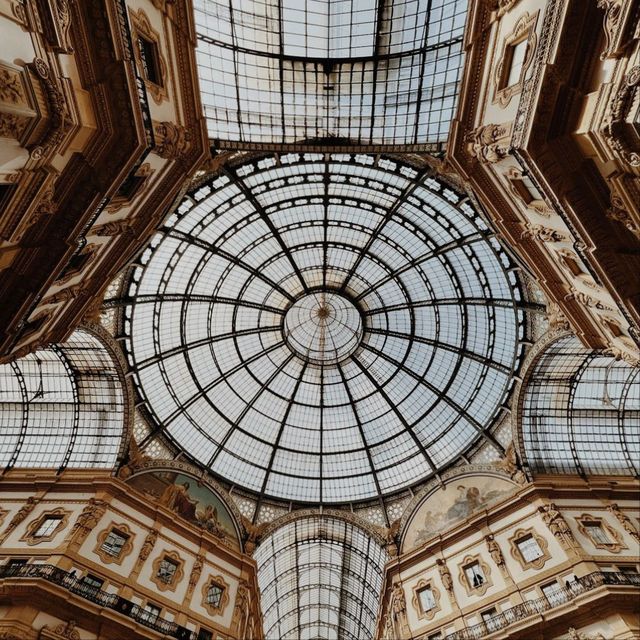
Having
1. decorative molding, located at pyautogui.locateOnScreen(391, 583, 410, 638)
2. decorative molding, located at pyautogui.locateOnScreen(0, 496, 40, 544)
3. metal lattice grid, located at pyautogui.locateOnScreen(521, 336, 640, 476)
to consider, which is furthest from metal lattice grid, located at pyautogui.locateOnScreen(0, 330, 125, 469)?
metal lattice grid, located at pyautogui.locateOnScreen(521, 336, 640, 476)

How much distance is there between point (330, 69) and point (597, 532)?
25701 mm

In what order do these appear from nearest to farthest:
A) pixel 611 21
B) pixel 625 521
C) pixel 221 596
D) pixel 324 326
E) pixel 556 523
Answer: pixel 611 21 < pixel 556 523 < pixel 625 521 < pixel 221 596 < pixel 324 326

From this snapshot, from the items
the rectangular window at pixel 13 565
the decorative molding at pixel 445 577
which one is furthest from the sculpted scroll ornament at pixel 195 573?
the decorative molding at pixel 445 577

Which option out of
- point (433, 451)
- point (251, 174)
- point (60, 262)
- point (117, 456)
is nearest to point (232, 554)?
point (117, 456)

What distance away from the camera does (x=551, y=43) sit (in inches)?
432

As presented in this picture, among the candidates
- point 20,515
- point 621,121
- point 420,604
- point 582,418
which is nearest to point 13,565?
point 20,515

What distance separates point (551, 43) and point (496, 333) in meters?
18.5

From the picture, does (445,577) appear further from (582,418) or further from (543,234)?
(543,234)

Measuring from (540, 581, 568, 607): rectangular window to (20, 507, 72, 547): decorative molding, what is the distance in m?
23.0

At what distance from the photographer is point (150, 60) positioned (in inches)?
532

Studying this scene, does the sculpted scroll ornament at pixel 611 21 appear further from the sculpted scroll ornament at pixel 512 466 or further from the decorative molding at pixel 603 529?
the sculpted scroll ornament at pixel 512 466

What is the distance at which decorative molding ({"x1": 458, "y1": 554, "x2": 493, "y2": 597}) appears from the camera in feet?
71.3

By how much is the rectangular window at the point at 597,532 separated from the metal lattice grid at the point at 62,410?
2627 centimetres

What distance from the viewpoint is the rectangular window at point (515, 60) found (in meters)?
13.1
